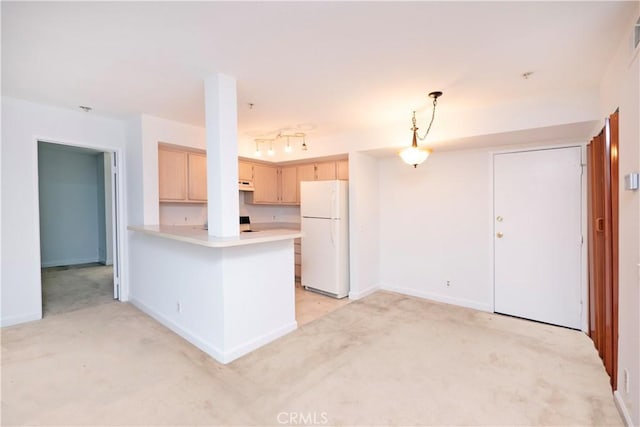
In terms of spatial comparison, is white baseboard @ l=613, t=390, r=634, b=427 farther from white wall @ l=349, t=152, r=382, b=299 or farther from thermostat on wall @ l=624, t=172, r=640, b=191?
white wall @ l=349, t=152, r=382, b=299

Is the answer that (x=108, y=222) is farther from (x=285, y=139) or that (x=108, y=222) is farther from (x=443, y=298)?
(x=443, y=298)

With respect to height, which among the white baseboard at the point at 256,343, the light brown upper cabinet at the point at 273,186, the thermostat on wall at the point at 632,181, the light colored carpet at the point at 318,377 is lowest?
the light colored carpet at the point at 318,377

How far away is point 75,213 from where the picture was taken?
22.5 ft

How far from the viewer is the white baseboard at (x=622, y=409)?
1757 mm

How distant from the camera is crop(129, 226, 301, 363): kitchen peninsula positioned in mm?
2557

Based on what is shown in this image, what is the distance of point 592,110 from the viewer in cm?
274

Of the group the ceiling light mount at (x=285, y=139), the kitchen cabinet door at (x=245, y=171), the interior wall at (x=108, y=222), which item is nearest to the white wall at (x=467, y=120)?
the ceiling light mount at (x=285, y=139)

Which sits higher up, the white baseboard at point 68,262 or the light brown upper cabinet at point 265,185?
the light brown upper cabinet at point 265,185

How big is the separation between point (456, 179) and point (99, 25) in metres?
A: 3.98

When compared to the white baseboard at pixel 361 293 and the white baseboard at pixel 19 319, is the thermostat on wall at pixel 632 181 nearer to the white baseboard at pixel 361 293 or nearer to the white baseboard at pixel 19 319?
the white baseboard at pixel 361 293

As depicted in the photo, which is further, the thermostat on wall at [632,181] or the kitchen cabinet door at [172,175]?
the kitchen cabinet door at [172,175]

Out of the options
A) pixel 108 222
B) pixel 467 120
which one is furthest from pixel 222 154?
pixel 108 222

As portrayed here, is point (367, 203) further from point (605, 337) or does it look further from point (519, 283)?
point (605, 337)

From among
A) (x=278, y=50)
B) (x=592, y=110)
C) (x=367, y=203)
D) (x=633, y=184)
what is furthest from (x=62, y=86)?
(x=592, y=110)
